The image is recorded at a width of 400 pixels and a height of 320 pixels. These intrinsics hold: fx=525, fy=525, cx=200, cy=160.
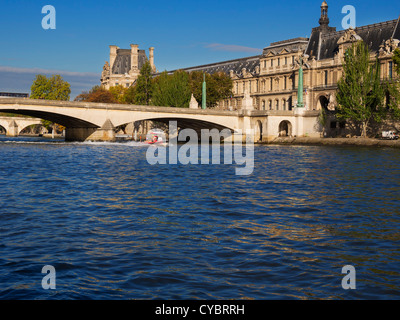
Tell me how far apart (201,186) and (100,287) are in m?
14.1

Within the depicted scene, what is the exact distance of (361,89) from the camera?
63.5 meters

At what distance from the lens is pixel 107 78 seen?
167 meters

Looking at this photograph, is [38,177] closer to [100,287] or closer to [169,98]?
[100,287]

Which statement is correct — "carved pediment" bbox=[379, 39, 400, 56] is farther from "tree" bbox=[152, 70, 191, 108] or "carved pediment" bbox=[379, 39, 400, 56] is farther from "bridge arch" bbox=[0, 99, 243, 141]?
"tree" bbox=[152, 70, 191, 108]

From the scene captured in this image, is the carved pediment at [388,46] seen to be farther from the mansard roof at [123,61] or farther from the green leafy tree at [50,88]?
the mansard roof at [123,61]

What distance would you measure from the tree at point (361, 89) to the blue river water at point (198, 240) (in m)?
43.0

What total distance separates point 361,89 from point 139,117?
94.6 feet

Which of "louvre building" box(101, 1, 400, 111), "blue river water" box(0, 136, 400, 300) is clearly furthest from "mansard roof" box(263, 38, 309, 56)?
"blue river water" box(0, 136, 400, 300)

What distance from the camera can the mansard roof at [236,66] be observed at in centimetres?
10756

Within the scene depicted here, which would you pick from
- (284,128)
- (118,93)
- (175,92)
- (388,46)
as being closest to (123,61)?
(118,93)

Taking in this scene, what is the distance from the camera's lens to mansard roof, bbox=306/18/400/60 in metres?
76.7

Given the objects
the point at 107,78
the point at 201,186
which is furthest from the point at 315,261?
the point at 107,78

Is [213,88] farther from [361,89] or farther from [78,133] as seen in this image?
[361,89]

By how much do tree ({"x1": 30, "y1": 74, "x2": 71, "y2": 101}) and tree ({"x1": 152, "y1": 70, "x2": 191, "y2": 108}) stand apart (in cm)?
2528
